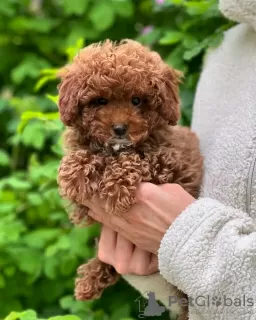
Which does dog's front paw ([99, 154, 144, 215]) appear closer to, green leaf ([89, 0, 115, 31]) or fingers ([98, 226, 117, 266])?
fingers ([98, 226, 117, 266])

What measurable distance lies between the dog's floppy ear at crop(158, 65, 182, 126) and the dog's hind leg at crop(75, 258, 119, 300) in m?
0.49

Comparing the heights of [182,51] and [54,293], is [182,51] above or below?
above

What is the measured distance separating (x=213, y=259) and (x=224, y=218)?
0.31 ft

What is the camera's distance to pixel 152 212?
1.30 m

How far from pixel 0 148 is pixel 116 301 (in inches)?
38.1

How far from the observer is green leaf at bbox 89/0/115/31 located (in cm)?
210

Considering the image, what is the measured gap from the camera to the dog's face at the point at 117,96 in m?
1.24

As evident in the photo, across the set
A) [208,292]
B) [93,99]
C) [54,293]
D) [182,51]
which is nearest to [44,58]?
[182,51]

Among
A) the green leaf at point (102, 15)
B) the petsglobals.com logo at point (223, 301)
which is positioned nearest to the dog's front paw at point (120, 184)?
the petsglobals.com logo at point (223, 301)

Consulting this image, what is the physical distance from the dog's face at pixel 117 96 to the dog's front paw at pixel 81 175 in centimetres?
5

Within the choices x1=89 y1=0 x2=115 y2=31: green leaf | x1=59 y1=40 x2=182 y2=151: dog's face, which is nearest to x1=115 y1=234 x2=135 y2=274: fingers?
x1=59 y1=40 x2=182 y2=151: dog's face

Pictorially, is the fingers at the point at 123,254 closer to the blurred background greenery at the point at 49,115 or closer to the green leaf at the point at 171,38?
the blurred background greenery at the point at 49,115

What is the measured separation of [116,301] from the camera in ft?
6.51

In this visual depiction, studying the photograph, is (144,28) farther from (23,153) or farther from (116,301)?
(116,301)
